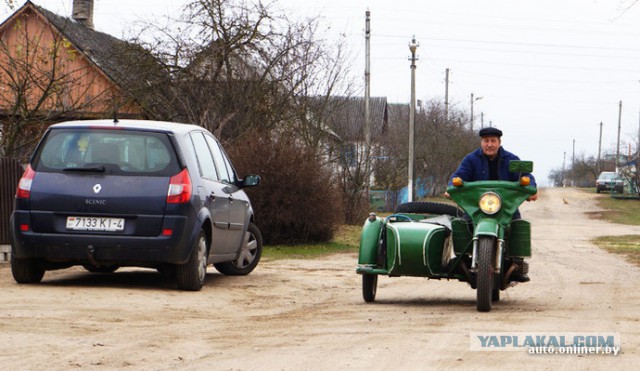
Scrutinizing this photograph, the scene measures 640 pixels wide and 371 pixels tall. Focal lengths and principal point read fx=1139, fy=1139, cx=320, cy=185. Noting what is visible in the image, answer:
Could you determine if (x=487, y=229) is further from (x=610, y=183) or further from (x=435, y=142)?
(x=610, y=183)

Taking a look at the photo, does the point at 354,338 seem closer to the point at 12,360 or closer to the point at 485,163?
the point at 12,360

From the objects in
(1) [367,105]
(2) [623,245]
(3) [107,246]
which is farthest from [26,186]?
(1) [367,105]

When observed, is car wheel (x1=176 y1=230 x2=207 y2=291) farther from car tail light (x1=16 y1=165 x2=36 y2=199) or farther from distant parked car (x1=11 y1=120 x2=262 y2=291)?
car tail light (x1=16 y1=165 x2=36 y2=199)

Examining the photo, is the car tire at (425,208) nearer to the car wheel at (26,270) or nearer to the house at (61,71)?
the car wheel at (26,270)

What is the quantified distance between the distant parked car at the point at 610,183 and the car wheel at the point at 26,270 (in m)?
66.7

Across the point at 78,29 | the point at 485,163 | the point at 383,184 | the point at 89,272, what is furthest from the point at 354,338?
the point at 383,184

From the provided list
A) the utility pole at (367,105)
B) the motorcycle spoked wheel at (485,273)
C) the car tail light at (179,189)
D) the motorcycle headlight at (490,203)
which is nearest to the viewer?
the motorcycle spoked wheel at (485,273)

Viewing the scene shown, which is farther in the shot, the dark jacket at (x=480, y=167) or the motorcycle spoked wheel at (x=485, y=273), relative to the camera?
the dark jacket at (x=480, y=167)

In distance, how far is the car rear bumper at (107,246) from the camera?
10.8 m

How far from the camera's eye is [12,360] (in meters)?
6.60

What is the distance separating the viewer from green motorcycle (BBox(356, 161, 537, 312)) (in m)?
9.98

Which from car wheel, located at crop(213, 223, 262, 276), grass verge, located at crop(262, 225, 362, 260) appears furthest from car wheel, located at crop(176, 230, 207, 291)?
grass verge, located at crop(262, 225, 362, 260)

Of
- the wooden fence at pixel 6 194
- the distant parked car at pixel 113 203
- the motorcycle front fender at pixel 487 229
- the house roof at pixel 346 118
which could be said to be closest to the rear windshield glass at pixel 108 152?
the distant parked car at pixel 113 203

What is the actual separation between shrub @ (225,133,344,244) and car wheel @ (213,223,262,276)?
263 inches
